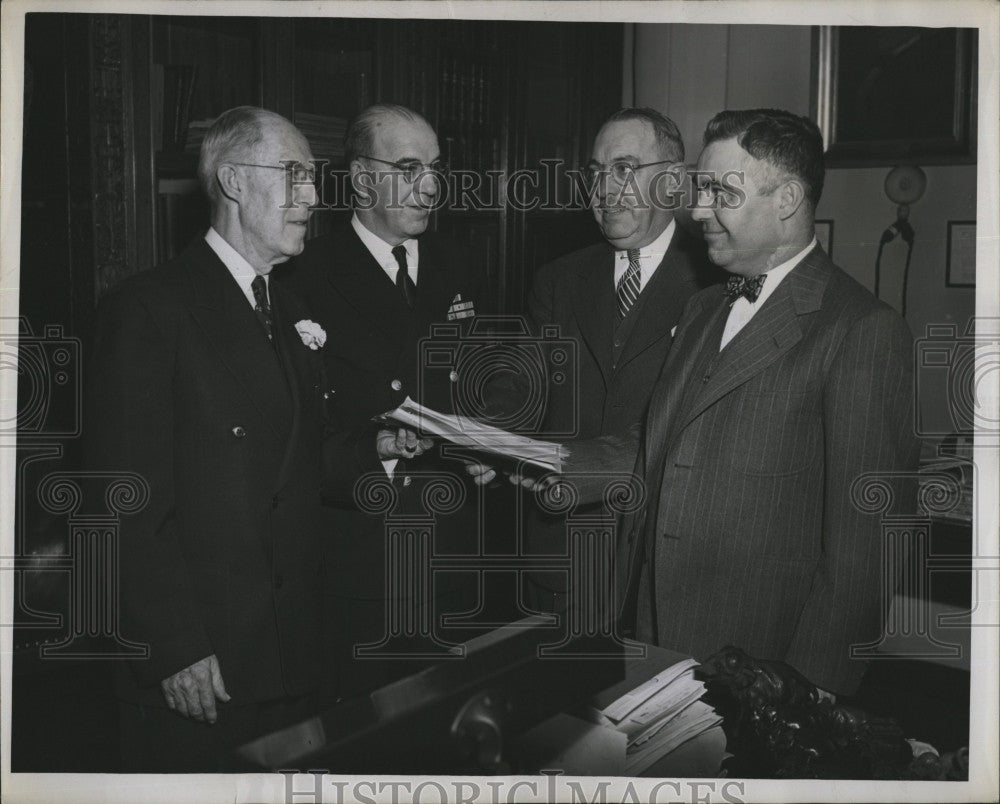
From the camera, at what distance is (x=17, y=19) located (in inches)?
97.8

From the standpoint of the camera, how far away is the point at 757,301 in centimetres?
240

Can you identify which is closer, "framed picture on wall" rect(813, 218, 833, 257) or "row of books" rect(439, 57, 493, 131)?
"framed picture on wall" rect(813, 218, 833, 257)

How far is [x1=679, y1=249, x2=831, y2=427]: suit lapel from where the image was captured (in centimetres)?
233

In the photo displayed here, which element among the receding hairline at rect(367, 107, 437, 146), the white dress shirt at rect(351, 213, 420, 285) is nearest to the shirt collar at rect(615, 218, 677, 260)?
the white dress shirt at rect(351, 213, 420, 285)


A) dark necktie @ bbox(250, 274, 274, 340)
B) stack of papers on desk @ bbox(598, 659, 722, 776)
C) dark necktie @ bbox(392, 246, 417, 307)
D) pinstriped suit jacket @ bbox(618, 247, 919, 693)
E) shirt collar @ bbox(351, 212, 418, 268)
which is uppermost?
shirt collar @ bbox(351, 212, 418, 268)

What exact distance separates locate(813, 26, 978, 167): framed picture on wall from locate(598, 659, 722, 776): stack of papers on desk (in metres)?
1.39

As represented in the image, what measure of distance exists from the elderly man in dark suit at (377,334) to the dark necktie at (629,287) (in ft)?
1.25

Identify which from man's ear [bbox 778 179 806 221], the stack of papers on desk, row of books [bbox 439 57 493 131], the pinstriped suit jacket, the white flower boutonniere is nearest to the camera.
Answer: the stack of papers on desk

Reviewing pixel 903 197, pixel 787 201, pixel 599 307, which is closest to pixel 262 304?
pixel 599 307

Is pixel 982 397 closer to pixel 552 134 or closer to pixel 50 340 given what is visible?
pixel 552 134

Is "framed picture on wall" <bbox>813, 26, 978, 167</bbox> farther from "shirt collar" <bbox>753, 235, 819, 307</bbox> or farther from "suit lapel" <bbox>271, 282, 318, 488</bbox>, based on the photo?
"suit lapel" <bbox>271, 282, 318, 488</bbox>

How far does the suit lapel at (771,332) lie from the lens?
7.63ft

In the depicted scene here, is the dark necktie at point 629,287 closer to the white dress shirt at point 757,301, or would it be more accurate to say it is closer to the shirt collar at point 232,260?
the white dress shirt at point 757,301

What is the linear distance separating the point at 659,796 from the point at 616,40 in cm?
196
